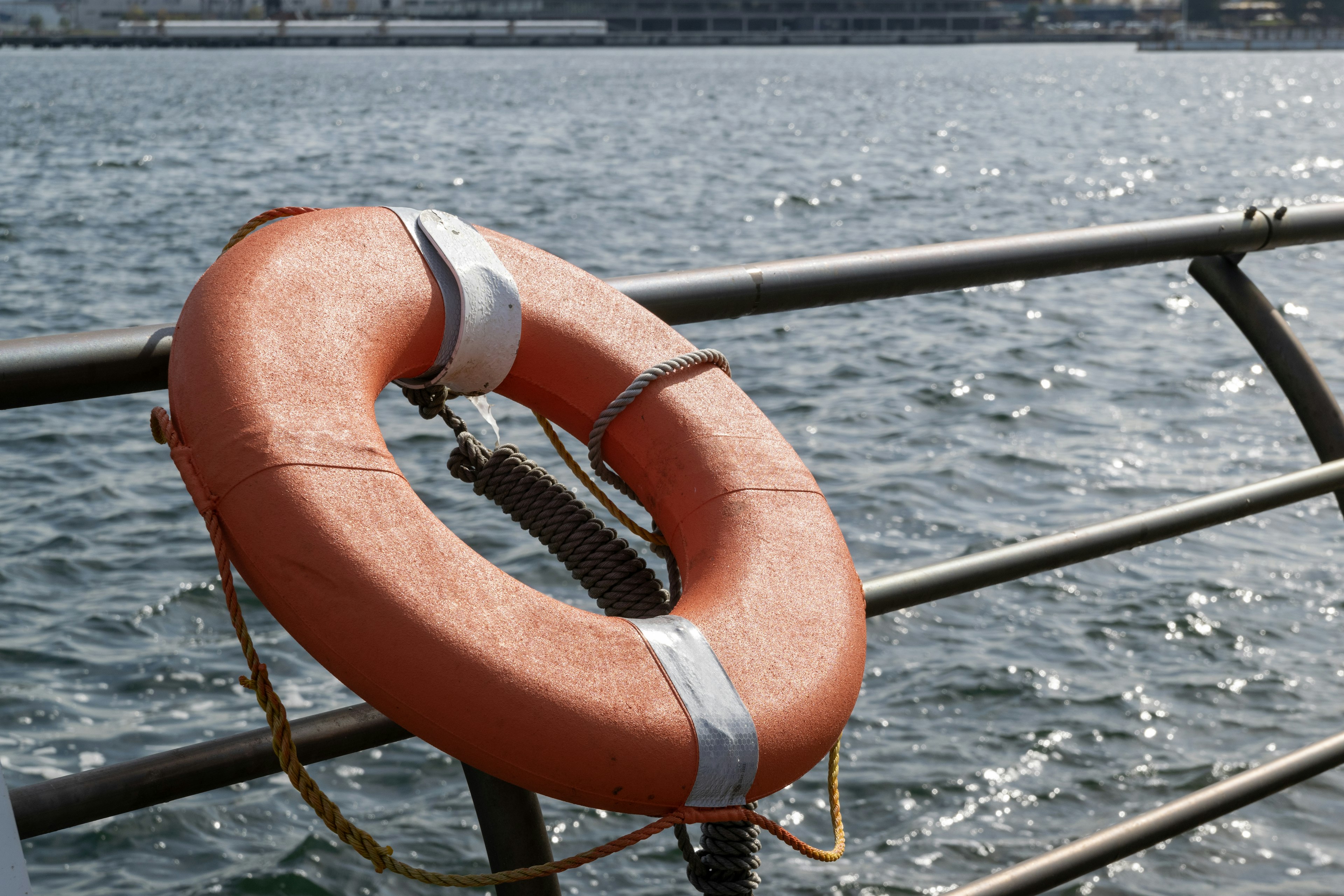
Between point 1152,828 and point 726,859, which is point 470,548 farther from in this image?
point 1152,828

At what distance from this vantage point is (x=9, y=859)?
760 mm

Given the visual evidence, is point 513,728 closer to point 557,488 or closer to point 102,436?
point 557,488

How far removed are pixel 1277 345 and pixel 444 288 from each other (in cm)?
105

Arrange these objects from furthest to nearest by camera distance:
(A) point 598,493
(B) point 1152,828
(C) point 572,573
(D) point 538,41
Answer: (D) point 538,41 → (B) point 1152,828 → (A) point 598,493 → (C) point 572,573

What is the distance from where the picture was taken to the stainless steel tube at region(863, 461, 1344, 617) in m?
1.21

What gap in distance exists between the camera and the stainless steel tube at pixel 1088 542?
1.21 meters

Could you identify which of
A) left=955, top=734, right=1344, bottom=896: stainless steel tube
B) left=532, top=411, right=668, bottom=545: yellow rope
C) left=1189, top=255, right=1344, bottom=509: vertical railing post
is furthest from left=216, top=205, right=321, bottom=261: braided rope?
left=1189, top=255, right=1344, bottom=509: vertical railing post

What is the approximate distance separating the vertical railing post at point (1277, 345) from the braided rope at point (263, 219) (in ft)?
3.42

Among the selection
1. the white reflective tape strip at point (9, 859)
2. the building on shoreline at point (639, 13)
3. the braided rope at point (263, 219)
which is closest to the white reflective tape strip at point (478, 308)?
the braided rope at point (263, 219)

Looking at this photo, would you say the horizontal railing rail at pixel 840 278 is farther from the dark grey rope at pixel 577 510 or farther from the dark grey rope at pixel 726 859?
the dark grey rope at pixel 726 859

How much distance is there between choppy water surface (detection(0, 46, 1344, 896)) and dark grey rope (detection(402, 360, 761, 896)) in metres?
2.43

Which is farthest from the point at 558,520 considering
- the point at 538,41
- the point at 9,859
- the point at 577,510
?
the point at 538,41

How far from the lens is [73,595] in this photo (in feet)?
18.0

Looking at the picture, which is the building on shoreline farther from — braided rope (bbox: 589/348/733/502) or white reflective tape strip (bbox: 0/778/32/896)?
white reflective tape strip (bbox: 0/778/32/896)
